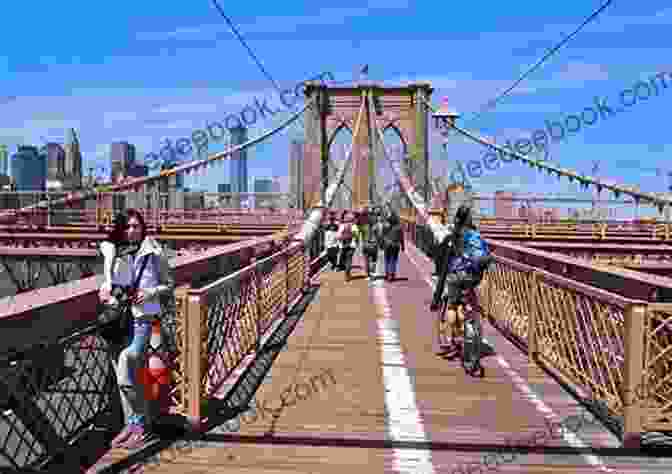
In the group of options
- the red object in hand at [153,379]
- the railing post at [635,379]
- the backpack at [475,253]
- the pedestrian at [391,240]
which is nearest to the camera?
the red object in hand at [153,379]

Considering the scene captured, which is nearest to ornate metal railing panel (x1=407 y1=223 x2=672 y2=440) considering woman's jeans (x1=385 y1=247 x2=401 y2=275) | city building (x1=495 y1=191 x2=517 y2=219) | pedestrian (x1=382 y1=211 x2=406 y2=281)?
pedestrian (x1=382 y1=211 x2=406 y2=281)

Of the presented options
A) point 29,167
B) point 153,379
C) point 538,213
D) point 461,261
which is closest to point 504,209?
point 538,213

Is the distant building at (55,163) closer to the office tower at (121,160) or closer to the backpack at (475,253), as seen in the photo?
the office tower at (121,160)

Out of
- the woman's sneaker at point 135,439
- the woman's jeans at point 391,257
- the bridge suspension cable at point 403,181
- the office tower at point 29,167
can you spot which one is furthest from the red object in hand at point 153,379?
the office tower at point 29,167

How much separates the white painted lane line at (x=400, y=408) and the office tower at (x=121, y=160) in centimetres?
3441

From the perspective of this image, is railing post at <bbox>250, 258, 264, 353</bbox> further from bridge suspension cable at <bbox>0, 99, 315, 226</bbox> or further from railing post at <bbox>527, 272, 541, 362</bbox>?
bridge suspension cable at <bbox>0, 99, 315, 226</bbox>

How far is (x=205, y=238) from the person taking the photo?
67.4 ft

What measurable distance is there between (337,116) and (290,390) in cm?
4305

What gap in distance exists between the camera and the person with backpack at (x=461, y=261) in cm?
628

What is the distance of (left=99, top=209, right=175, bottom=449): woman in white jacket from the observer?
4125 millimetres

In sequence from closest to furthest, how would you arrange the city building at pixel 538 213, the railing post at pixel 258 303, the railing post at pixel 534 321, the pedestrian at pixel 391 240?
the railing post at pixel 534 321 < the railing post at pixel 258 303 < the pedestrian at pixel 391 240 < the city building at pixel 538 213

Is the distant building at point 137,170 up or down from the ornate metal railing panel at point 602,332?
up

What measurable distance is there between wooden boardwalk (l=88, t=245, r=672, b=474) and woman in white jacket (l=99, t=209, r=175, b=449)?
0.93 ft

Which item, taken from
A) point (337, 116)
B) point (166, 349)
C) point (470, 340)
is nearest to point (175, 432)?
point (166, 349)
